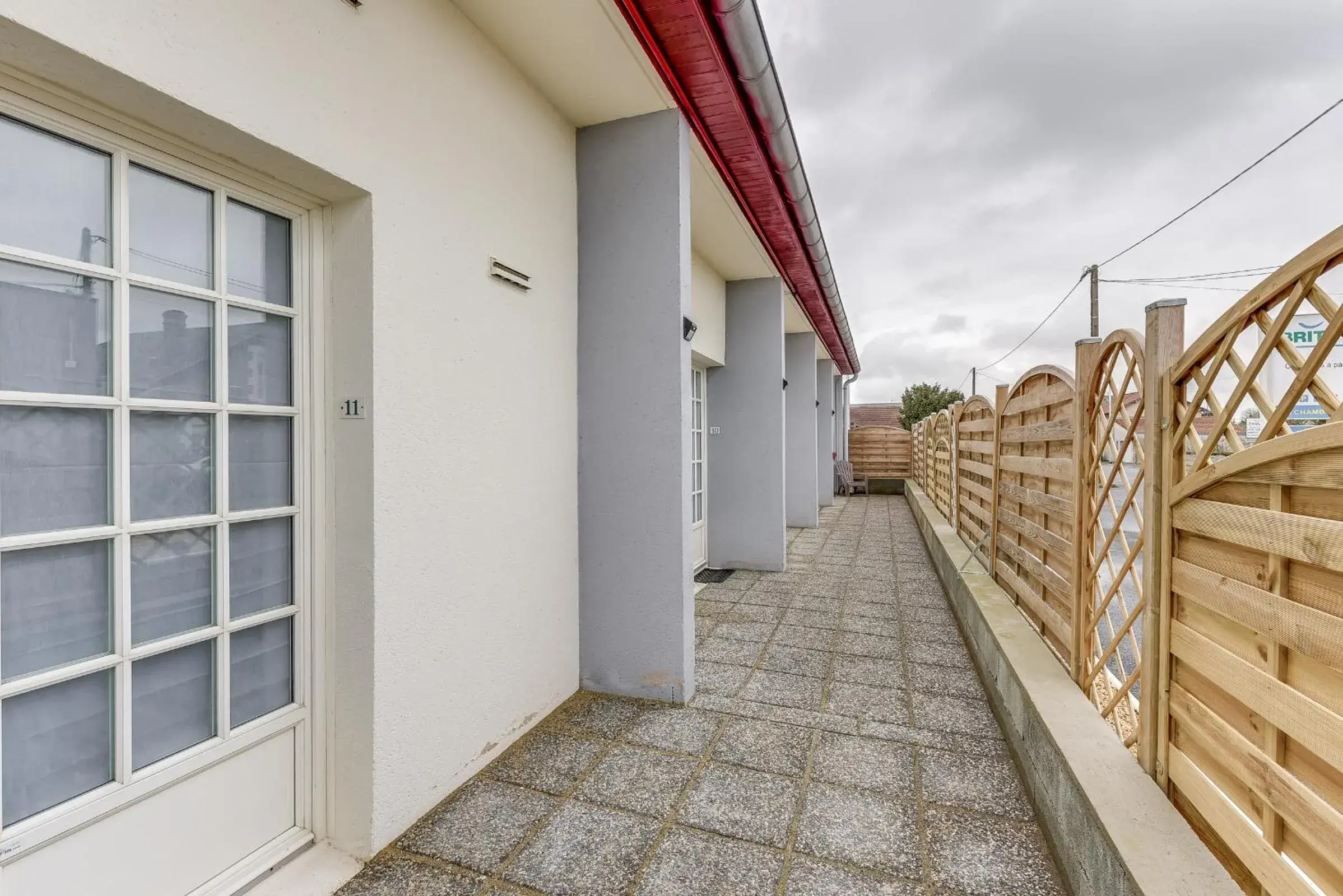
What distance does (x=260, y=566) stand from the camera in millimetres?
1731

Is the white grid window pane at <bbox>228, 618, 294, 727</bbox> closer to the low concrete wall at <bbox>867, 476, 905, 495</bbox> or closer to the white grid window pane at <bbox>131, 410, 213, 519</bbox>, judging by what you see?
the white grid window pane at <bbox>131, 410, 213, 519</bbox>

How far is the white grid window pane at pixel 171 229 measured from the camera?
1.43m

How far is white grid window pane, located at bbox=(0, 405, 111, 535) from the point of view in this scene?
4.01 ft

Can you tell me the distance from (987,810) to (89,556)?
9.37 ft

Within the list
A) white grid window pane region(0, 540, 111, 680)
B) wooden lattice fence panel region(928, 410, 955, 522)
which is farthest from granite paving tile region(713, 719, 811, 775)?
wooden lattice fence panel region(928, 410, 955, 522)

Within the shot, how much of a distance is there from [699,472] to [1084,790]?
15.2 ft

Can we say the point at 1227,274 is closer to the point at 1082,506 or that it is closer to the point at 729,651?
the point at 1082,506

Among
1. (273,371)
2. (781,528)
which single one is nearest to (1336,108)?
(781,528)

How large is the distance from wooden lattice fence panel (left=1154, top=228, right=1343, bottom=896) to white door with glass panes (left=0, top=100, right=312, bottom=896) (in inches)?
98.0

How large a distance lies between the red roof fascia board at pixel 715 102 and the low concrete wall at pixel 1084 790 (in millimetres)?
3045

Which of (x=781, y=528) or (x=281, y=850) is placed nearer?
(x=281, y=850)

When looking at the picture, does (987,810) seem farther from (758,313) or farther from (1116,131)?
(1116,131)

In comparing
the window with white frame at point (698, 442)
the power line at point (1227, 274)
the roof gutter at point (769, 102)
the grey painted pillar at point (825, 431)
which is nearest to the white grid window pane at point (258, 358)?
the roof gutter at point (769, 102)

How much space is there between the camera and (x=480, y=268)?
2328 millimetres
